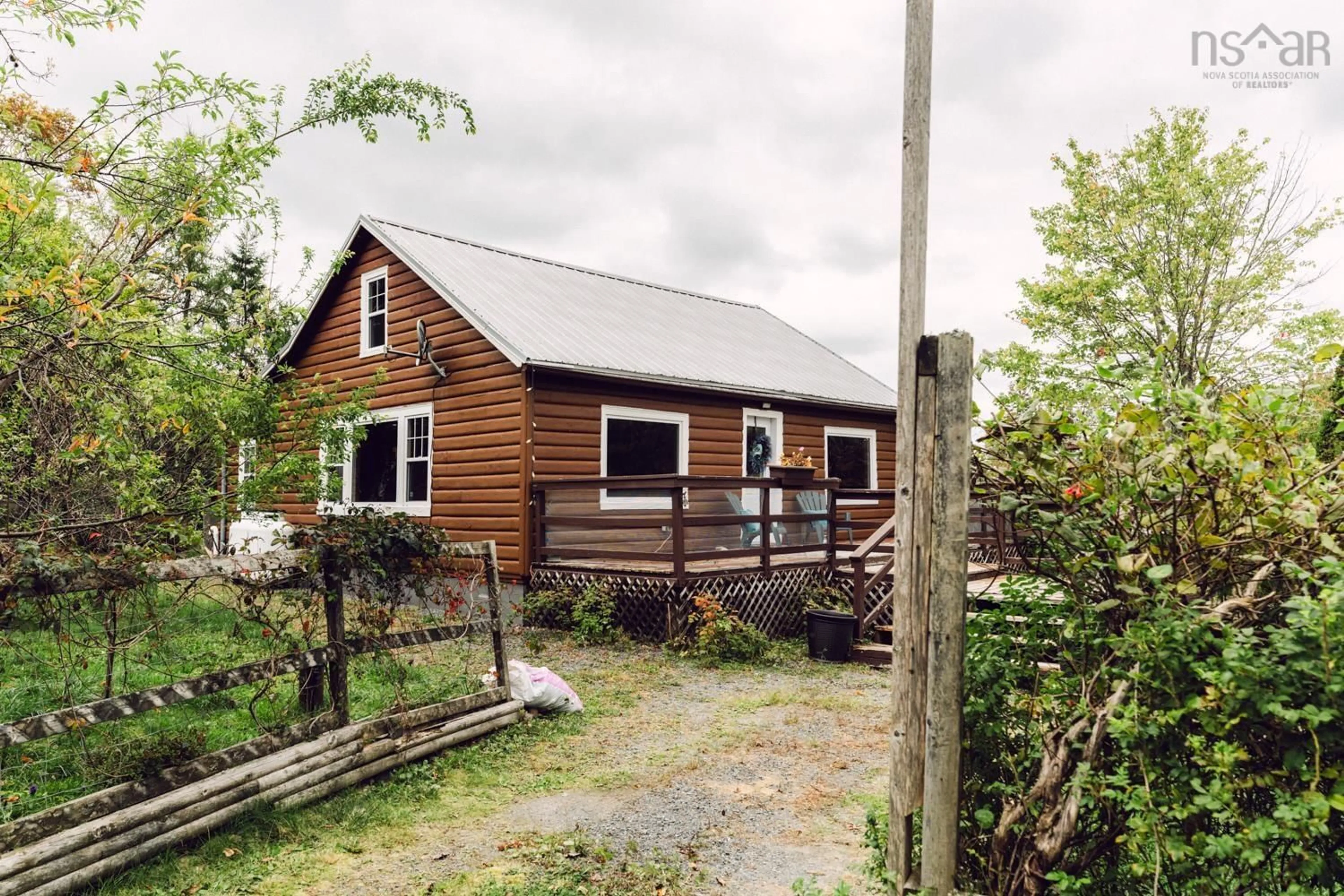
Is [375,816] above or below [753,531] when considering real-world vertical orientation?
below

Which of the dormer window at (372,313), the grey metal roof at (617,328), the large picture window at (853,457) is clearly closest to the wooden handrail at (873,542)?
the grey metal roof at (617,328)

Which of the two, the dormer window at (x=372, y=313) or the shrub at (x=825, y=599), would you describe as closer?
the shrub at (x=825, y=599)

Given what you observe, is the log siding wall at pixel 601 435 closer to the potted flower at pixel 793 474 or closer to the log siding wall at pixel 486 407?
the log siding wall at pixel 486 407

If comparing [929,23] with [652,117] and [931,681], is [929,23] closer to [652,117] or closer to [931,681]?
[931,681]

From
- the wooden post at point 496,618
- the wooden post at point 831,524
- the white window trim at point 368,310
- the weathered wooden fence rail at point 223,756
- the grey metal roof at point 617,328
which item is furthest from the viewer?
the white window trim at point 368,310

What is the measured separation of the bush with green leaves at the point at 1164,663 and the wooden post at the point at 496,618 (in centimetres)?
421

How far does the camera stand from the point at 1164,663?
2.17 meters

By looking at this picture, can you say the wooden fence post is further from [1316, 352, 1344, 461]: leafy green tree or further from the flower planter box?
[1316, 352, 1344, 461]: leafy green tree

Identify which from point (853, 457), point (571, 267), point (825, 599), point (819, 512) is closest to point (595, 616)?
point (825, 599)

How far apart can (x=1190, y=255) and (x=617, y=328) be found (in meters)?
14.3

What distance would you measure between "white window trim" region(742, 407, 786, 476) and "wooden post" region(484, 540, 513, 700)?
8544 mm

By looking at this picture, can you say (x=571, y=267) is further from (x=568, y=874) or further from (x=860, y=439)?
(x=568, y=874)

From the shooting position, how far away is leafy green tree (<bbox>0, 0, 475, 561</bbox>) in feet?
12.5

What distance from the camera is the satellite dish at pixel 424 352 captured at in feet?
42.2
